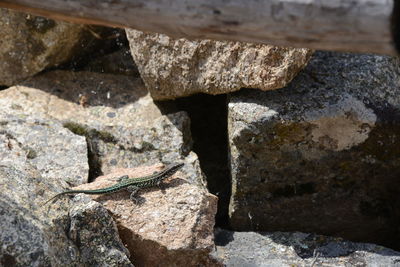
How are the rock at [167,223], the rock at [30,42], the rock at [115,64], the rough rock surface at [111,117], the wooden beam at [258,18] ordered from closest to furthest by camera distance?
the wooden beam at [258,18]
the rock at [167,223]
the rough rock surface at [111,117]
the rock at [30,42]
the rock at [115,64]

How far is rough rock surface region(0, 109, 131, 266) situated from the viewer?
13.3 ft

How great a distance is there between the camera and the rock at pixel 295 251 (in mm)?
5703

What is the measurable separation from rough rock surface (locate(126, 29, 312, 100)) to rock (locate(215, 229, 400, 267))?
3.98 ft

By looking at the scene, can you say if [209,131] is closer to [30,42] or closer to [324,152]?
[324,152]

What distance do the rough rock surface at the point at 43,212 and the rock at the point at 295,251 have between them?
4.14ft

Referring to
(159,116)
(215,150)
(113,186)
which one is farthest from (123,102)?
(113,186)

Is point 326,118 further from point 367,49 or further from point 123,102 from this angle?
point 367,49

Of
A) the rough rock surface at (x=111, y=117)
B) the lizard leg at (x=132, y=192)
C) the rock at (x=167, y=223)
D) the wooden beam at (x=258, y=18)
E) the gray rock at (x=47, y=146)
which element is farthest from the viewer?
the rough rock surface at (x=111, y=117)

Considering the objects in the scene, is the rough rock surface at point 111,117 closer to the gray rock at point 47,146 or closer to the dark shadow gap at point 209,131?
the gray rock at point 47,146

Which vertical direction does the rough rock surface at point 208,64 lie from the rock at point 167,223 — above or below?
above

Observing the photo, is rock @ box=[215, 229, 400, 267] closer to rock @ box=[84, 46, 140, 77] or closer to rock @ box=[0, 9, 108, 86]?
rock @ box=[84, 46, 140, 77]

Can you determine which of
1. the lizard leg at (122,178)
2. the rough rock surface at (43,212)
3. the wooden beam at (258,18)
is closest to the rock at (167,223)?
the lizard leg at (122,178)

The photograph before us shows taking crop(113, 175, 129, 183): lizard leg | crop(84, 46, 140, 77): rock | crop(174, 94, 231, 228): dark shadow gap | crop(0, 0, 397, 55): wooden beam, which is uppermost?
crop(0, 0, 397, 55): wooden beam

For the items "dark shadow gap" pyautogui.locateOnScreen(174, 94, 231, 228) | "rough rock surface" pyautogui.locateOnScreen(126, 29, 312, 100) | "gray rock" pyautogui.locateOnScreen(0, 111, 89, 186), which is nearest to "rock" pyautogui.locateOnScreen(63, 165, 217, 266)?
"gray rock" pyautogui.locateOnScreen(0, 111, 89, 186)
